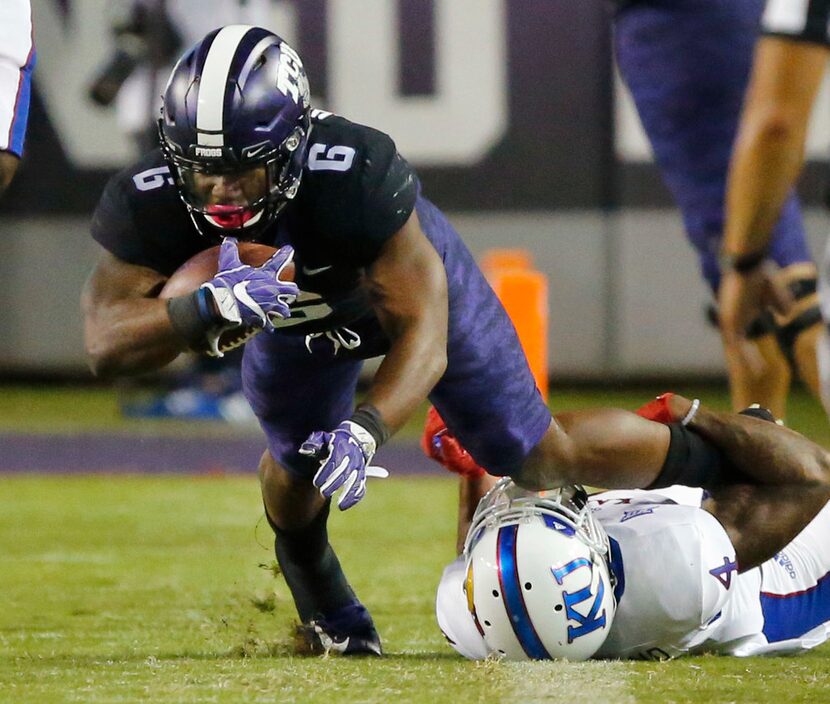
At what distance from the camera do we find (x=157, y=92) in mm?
8617

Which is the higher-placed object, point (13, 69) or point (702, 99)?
point (13, 69)

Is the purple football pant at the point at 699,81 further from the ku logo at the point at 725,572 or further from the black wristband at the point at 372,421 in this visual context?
the black wristband at the point at 372,421

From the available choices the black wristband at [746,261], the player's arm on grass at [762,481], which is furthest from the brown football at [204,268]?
the black wristband at [746,261]

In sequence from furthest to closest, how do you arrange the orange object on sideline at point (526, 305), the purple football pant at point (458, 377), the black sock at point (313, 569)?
the orange object on sideline at point (526, 305), the black sock at point (313, 569), the purple football pant at point (458, 377)

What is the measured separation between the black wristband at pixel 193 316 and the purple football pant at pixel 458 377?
1.87 feet

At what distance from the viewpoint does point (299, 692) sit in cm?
290

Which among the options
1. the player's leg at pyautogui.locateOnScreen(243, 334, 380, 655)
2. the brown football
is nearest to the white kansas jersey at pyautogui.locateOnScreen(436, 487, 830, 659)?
the player's leg at pyautogui.locateOnScreen(243, 334, 380, 655)

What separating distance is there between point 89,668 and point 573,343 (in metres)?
6.72

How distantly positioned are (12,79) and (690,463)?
6.00 ft

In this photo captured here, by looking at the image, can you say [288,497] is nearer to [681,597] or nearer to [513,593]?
[513,593]

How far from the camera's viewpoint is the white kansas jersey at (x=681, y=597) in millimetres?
3283

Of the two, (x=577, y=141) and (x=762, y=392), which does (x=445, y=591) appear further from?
(x=577, y=141)

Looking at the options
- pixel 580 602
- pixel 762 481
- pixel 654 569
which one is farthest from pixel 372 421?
pixel 762 481

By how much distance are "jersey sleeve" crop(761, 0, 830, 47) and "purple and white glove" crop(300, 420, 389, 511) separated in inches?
48.9
